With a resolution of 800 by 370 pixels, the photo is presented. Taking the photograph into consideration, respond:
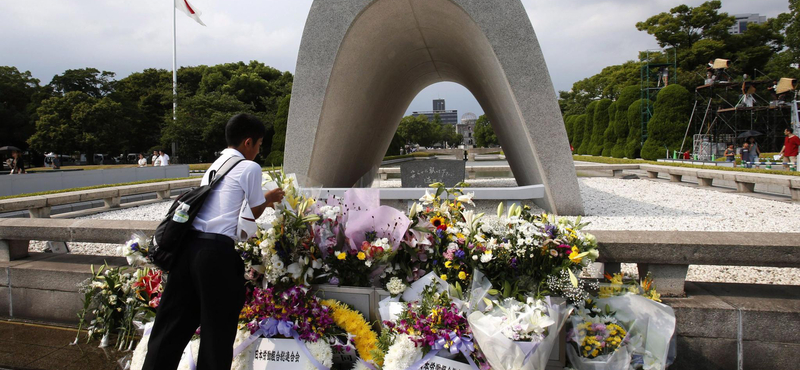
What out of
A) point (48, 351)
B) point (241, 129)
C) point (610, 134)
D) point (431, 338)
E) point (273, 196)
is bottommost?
point (48, 351)

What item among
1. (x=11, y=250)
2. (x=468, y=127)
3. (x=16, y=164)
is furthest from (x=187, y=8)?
(x=468, y=127)

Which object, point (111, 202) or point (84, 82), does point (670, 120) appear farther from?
point (84, 82)

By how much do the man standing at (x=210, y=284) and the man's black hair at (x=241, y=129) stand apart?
0.13 meters

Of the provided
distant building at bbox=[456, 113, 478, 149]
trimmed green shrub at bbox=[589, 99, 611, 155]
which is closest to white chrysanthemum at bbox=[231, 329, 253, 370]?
trimmed green shrub at bbox=[589, 99, 611, 155]

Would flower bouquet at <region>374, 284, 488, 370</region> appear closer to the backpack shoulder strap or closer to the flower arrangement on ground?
the backpack shoulder strap

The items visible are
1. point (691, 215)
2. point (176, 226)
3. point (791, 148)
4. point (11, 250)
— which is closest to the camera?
point (176, 226)

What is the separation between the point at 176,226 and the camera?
2162 millimetres

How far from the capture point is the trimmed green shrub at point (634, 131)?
91.4ft

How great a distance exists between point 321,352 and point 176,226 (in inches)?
43.2

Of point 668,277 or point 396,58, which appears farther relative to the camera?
point 396,58

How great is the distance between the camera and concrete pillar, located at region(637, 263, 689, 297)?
291 centimetres

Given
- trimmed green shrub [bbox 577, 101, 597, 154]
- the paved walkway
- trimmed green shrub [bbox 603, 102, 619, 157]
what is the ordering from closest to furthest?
the paved walkway → trimmed green shrub [bbox 603, 102, 619, 157] → trimmed green shrub [bbox 577, 101, 597, 154]

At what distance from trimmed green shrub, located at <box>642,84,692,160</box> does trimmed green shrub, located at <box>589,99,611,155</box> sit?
763cm

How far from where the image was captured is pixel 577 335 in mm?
2453
